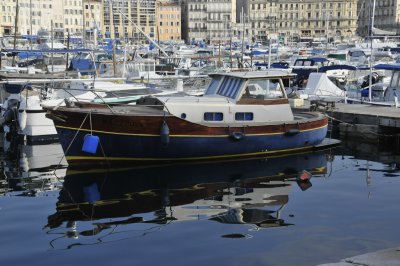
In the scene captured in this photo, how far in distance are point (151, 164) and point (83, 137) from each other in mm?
2628

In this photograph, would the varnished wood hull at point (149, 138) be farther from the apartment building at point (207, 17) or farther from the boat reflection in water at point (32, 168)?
the apartment building at point (207, 17)

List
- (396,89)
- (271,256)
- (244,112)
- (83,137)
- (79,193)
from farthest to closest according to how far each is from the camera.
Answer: (396,89)
(244,112)
(83,137)
(79,193)
(271,256)

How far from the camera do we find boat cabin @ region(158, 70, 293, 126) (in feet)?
72.4

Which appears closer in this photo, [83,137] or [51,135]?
[83,137]

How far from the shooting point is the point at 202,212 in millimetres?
16344

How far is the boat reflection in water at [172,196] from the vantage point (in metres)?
15.3

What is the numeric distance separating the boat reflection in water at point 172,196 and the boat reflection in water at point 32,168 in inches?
28.9

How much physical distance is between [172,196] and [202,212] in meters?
2.00

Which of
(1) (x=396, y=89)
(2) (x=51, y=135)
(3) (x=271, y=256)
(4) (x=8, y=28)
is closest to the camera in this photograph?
(3) (x=271, y=256)

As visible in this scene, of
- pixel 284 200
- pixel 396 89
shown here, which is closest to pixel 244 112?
pixel 284 200

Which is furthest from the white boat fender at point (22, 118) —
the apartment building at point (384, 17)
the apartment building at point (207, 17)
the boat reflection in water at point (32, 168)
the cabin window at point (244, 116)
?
the apartment building at point (384, 17)

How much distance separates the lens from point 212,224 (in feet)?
49.8

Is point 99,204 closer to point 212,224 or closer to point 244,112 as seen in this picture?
point 212,224

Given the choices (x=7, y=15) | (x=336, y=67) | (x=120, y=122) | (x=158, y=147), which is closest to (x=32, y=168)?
(x=120, y=122)
